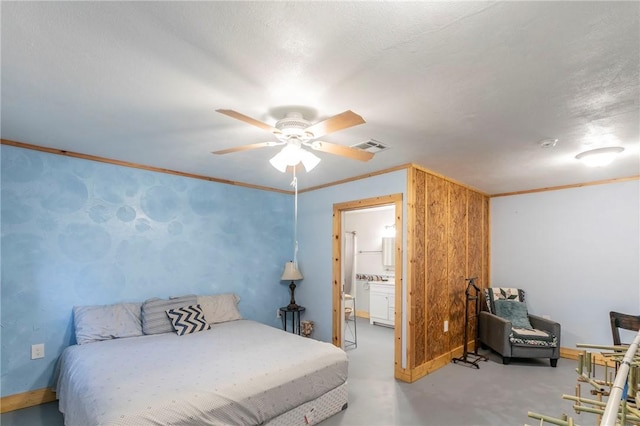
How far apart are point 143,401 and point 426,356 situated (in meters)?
3.08

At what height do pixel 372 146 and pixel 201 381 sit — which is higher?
pixel 372 146

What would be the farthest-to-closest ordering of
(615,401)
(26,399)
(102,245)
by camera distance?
(102,245), (26,399), (615,401)

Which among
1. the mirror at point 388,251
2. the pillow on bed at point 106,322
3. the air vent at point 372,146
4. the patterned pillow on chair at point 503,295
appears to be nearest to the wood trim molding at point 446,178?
the air vent at point 372,146

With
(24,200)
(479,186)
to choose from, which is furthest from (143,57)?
(479,186)

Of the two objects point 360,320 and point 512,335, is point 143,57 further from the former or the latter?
point 360,320

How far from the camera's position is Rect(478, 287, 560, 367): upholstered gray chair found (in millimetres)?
4094

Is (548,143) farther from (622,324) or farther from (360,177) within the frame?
(622,324)

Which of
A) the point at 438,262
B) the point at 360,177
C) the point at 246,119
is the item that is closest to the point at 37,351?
the point at 246,119

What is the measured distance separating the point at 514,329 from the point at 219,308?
3.99 meters

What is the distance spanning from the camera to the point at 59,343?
3189mm

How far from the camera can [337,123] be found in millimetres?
1967

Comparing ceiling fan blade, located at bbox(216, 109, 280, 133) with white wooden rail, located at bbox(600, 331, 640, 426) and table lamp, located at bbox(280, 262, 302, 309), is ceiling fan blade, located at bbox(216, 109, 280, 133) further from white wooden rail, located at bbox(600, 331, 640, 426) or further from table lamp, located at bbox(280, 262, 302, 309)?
table lamp, located at bbox(280, 262, 302, 309)

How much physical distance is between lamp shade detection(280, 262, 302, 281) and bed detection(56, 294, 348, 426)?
4.89 feet

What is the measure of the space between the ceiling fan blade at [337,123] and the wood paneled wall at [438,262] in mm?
1921
